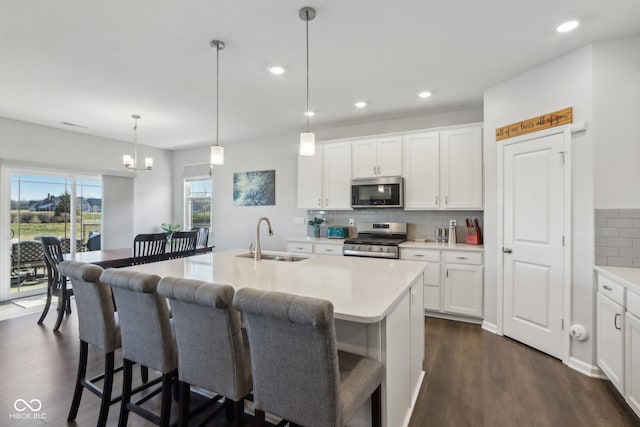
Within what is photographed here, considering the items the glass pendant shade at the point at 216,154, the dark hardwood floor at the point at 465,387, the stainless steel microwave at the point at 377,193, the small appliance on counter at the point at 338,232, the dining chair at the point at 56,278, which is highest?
the glass pendant shade at the point at 216,154

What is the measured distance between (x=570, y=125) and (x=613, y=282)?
1.30 metres

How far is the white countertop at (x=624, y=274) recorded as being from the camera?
6.40ft

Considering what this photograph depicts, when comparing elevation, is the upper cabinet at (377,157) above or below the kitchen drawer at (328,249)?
above

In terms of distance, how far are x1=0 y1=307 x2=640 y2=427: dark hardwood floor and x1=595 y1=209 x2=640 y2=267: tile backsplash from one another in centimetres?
Answer: 95

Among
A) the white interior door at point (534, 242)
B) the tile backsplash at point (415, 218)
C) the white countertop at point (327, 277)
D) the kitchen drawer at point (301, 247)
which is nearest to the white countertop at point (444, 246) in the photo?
the tile backsplash at point (415, 218)

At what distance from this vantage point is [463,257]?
360 centimetres

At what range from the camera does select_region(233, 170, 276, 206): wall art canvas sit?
5551 mm

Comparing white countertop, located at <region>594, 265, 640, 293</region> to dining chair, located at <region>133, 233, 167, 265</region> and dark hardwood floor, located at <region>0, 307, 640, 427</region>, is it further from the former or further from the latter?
dining chair, located at <region>133, 233, 167, 265</region>

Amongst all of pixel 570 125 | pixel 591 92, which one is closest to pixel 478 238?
pixel 570 125

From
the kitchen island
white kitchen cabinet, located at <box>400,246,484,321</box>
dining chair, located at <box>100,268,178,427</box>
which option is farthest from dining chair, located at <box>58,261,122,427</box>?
white kitchen cabinet, located at <box>400,246,484,321</box>

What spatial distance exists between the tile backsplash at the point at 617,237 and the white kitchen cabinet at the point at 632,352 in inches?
22.8

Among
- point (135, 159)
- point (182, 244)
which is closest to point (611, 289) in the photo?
point (182, 244)

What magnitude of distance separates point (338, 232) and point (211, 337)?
341cm

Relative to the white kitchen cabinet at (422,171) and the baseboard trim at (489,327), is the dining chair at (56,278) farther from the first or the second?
Answer: the baseboard trim at (489,327)
